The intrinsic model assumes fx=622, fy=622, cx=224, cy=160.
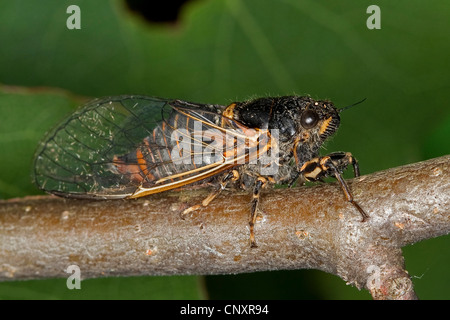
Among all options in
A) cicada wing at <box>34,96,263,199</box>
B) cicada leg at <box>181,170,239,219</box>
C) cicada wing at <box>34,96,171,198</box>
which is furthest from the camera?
cicada wing at <box>34,96,171,198</box>

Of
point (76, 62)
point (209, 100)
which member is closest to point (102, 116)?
point (76, 62)

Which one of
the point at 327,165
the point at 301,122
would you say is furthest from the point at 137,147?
the point at 327,165

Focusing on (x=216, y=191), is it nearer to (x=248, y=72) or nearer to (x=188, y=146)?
(x=188, y=146)

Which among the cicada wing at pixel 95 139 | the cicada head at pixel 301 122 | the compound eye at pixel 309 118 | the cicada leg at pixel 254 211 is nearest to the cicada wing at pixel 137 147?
the cicada wing at pixel 95 139

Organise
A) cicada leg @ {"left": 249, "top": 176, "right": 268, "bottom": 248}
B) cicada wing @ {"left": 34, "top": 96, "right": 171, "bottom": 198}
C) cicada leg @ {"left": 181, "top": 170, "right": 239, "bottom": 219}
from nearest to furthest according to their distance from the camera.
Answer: cicada leg @ {"left": 249, "top": 176, "right": 268, "bottom": 248}
cicada leg @ {"left": 181, "top": 170, "right": 239, "bottom": 219}
cicada wing @ {"left": 34, "top": 96, "right": 171, "bottom": 198}

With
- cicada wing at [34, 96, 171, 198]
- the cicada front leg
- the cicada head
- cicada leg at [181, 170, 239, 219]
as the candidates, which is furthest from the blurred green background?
cicada leg at [181, 170, 239, 219]

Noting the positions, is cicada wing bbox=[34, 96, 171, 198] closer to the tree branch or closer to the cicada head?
the tree branch
